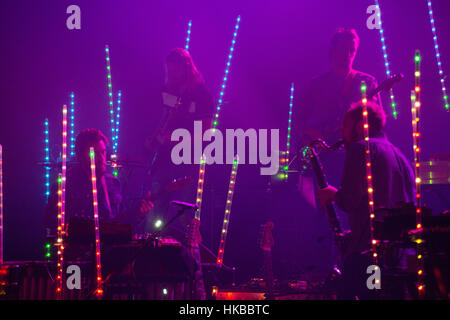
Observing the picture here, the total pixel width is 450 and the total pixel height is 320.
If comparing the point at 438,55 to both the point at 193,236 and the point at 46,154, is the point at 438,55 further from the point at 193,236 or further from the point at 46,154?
the point at 46,154

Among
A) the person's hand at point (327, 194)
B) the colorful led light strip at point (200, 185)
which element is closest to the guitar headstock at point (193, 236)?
the colorful led light strip at point (200, 185)

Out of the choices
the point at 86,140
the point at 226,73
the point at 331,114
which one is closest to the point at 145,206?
the point at 86,140

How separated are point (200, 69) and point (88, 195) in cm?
316

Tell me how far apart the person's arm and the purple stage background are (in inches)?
95.5

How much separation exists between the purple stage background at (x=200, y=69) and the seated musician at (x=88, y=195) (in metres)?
1.59

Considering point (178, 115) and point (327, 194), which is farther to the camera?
point (178, 115)

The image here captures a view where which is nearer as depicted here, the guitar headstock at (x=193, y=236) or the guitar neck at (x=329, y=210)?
the guitar neck at (x=329, y=210)

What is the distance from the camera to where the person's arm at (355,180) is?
3.85 meters

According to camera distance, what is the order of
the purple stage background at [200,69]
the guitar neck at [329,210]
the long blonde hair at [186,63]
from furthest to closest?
the purple stage background at [200,69] < the long blonde hair at [186,63] < the guitar neck at [329,210]

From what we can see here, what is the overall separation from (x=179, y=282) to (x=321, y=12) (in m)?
4.74

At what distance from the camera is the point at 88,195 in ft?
16.7

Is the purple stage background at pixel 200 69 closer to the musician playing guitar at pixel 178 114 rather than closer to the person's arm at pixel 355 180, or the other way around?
the musician playing guitar at pixel 178 114

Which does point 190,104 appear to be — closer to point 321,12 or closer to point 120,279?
point 321,12
